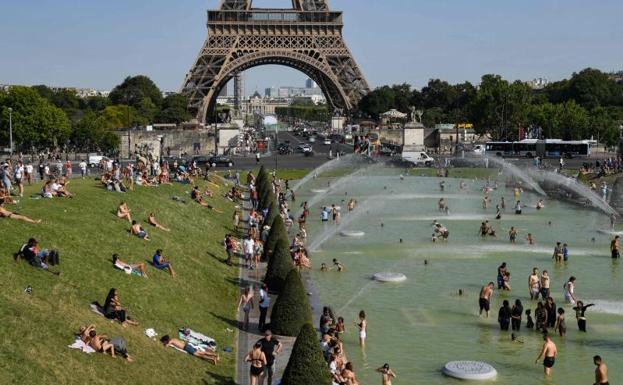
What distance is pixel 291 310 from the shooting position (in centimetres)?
2306

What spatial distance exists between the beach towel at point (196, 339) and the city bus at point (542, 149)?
270 ft

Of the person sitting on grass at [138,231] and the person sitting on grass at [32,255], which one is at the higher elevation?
the person sitting on grass at [32,255]

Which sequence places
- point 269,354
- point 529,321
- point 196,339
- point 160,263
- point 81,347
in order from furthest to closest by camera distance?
1. point 160,263
2. point 529,321
3. point 196,339
4. point 269,354
5. point 81,347

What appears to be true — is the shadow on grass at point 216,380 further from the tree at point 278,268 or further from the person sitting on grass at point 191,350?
the tree at point 278,268

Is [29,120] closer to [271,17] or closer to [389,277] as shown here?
[271,17]

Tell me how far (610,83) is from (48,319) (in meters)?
151

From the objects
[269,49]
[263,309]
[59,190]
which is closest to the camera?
[263,309]

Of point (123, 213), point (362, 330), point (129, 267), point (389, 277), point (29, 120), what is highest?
point (29, 120)

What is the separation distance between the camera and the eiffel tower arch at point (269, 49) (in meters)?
129

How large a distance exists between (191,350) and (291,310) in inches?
132

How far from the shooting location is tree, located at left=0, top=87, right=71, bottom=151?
94625 millimetres

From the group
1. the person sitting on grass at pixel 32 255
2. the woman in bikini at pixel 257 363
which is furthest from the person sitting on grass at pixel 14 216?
the woman in bikini at pixel 257 363

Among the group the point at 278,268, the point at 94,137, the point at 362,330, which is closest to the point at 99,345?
the point at 362,330

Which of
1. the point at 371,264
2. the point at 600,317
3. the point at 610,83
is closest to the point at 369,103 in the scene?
the point at 610,83
